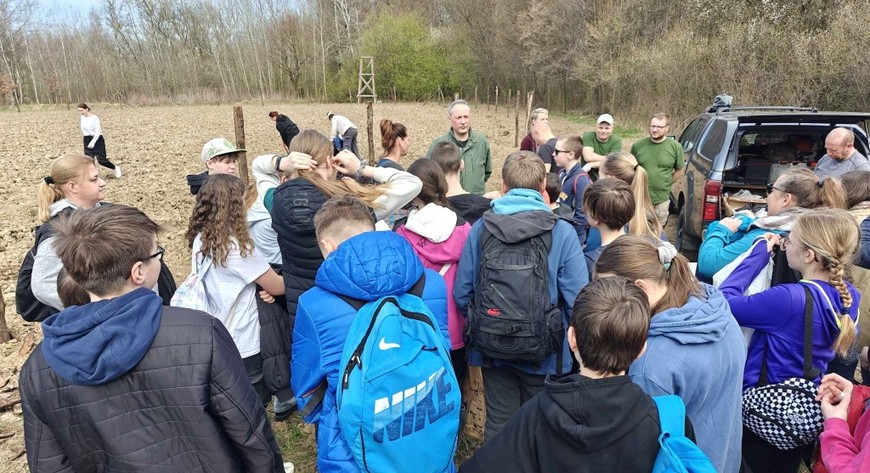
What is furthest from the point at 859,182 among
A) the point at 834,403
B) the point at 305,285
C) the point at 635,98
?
the point at 635,98

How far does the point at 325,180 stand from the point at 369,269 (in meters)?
1.27

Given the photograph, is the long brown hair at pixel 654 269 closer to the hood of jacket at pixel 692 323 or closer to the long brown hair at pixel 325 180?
the hood of jacket at pixel 692 323

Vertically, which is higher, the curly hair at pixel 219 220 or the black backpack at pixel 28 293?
the curly hair at pixel 219 220

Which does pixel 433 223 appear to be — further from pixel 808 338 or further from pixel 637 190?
pixel 808 338

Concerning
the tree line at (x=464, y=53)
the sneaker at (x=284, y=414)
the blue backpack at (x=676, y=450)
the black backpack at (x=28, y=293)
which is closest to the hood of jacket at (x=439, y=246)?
the sneaker at (x=284, y=414)

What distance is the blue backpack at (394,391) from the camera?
1.74 metres

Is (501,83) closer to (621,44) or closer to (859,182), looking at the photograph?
(621,44)

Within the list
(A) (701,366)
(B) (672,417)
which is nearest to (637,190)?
(A) (701,366)

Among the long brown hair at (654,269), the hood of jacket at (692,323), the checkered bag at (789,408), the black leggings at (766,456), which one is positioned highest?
the long brown hair at (654,269)

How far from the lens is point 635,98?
24.4 metres

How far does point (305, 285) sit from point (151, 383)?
1.37 meters

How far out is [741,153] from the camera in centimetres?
687

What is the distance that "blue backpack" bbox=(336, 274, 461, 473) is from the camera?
68.6 inches

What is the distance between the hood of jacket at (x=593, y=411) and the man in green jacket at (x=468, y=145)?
4169 mm
